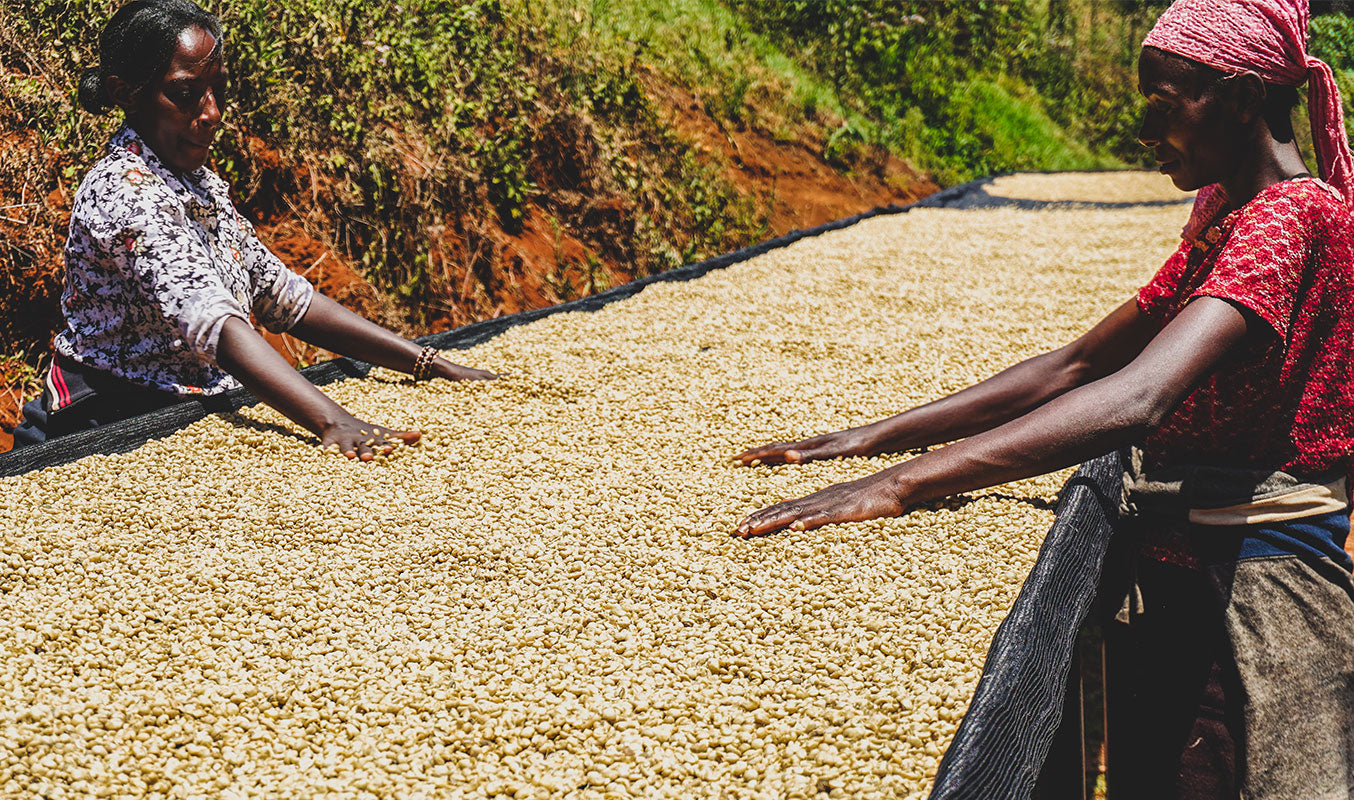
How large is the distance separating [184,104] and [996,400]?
203 centimetres

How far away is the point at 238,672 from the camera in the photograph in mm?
1591

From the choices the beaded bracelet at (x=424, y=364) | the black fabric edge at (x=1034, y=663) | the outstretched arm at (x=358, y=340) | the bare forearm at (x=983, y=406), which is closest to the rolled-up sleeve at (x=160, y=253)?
the outstretched arm at (x=358, y=340)

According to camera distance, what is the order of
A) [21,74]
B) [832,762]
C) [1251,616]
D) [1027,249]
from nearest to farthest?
[832,762], [1251,616], [21,74], [1027,249]

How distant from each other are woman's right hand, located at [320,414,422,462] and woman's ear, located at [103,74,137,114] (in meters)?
0.90

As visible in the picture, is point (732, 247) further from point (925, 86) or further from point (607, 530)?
point (925, 86)

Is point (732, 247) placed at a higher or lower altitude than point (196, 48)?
lower

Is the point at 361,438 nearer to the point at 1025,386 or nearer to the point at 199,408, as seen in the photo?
the point at 199,408

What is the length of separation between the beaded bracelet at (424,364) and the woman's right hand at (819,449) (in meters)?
1.15

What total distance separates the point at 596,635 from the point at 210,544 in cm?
86

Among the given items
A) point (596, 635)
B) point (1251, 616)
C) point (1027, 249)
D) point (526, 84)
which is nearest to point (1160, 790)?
point (1251, 616)

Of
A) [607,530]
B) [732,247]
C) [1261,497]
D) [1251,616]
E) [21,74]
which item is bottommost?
[732,247]

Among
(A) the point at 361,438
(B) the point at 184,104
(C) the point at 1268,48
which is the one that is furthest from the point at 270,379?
(C) the point at 1268,48

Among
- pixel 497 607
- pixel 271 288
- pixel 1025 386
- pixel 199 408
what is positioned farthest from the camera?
pixel 271 288

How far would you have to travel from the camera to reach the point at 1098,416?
4.96 feet
